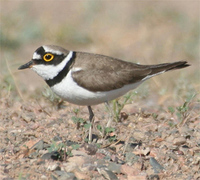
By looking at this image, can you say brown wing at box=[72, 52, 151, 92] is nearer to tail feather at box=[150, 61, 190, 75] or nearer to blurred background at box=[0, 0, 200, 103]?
tail feather at box=[150, 61, 190, 75]

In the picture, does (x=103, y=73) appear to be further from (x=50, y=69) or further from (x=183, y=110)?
(x=183, y=110)

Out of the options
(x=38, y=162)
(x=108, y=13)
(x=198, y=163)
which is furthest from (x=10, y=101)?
(x=108, y=13)

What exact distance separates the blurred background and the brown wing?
8.32 feet

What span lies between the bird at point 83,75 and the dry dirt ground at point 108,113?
0.95 feet

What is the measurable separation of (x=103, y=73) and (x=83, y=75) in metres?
0.25

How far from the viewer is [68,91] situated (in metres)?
4.64

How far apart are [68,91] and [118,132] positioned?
1001 millimetres

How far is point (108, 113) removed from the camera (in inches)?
233

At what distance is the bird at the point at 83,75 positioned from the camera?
4.69m

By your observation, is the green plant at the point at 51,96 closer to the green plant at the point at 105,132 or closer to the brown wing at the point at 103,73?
the brown wing at the point at 103,73

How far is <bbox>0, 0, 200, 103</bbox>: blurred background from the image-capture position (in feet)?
30.5

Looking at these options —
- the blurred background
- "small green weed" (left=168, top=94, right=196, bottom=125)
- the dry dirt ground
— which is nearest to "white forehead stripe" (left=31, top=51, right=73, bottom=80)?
the dry dirt ground

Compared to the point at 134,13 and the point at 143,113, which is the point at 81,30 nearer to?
the point at 134,13

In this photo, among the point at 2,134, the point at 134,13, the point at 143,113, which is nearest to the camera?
the point at 2,134
